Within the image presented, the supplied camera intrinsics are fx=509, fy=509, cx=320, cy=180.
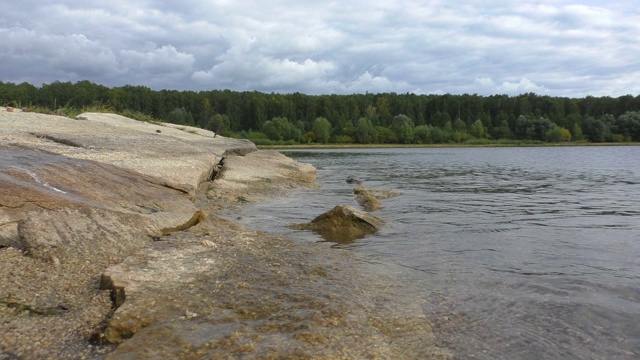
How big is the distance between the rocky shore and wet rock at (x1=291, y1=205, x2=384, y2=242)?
1.47 meters

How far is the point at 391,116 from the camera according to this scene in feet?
476

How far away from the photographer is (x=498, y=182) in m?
23.2

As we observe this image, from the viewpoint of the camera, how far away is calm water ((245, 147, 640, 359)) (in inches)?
186

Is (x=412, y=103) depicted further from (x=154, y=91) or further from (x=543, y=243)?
(x=543, y=243)

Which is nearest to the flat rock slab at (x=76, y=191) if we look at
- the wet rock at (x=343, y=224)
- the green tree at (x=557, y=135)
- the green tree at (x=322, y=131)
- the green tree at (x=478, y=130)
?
the wet rock at (x=343, y=224)

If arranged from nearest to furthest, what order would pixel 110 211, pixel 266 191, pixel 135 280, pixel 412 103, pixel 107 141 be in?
pixel 135 280, pixel 110 211, pixel 107 141, pixel 266 191, pixel 412 103

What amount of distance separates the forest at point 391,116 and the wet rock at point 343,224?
98.2m

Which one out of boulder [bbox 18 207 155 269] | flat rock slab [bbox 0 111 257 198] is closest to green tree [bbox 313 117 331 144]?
flat rock slab [bbox 0 111 257 198]

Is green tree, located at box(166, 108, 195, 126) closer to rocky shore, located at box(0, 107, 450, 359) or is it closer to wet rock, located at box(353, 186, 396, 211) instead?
wet rock, located at box(353, 186, 396, 211)

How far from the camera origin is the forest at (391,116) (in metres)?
115

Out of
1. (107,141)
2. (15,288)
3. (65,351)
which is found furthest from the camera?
(107,141)

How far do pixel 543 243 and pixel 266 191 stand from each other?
8.05 meters

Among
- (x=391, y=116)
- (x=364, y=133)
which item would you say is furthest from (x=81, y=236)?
(x=391, y=116)

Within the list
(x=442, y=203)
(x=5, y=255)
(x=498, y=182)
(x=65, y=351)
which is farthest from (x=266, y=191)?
(x=498, y=182)
